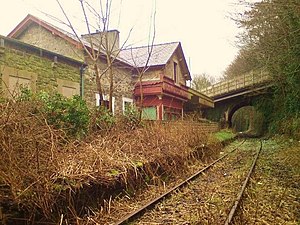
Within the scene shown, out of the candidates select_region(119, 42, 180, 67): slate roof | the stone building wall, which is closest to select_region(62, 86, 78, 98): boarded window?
the stone building wall

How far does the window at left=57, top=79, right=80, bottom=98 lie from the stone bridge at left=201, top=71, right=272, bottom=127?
60.8 feet

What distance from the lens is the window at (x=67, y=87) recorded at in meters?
12.7

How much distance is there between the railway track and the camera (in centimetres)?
527

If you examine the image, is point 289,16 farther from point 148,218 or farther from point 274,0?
point 148,218

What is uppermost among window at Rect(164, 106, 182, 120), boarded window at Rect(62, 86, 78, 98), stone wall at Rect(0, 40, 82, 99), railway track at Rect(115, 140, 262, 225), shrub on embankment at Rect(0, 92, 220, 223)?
stone wall at Rect(0, 40, 82, 99)

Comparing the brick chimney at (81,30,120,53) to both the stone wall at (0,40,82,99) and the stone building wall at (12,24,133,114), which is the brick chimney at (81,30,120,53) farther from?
the stone wall at (0,40,82,99)

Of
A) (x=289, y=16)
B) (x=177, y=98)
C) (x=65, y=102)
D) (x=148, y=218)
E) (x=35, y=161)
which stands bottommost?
(x=148, y=218)

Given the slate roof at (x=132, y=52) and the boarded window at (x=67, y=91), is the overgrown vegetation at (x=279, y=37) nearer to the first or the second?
the slate roof at (x=132, y=52)

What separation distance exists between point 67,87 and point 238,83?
21.9 m

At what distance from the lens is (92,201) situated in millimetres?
5758

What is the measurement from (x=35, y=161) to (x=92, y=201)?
56.3 inches

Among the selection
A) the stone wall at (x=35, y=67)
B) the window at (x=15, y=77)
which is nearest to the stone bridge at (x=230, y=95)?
the stone wall at (x=35, y=67)

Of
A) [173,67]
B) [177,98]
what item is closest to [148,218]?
[177,98]

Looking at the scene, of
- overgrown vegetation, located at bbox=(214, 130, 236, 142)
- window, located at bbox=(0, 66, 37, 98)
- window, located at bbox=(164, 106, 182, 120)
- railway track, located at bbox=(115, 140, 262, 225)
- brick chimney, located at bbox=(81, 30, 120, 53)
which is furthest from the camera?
window, located at bbox=(164, 106, 182, 120)
